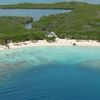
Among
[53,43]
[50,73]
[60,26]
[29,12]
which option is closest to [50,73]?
[50,73]

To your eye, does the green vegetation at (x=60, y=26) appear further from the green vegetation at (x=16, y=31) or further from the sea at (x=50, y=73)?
the sea at (x=50, y=73)

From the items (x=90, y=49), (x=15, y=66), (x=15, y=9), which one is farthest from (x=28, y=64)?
(x=15, y=9)

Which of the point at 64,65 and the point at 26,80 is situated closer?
the point at 26,80

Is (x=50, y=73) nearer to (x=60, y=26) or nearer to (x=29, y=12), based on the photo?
(x=60, y=26)

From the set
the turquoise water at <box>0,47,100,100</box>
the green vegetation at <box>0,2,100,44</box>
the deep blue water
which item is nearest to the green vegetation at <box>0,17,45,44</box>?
the green vegetation at <box>0,2,100,44</box>

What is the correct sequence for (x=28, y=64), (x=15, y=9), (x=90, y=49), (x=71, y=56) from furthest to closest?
(x=15, y=9), (x=90, y=49), (x=71, y=56), (x=28, y=64)

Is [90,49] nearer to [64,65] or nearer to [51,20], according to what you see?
[64,65]
